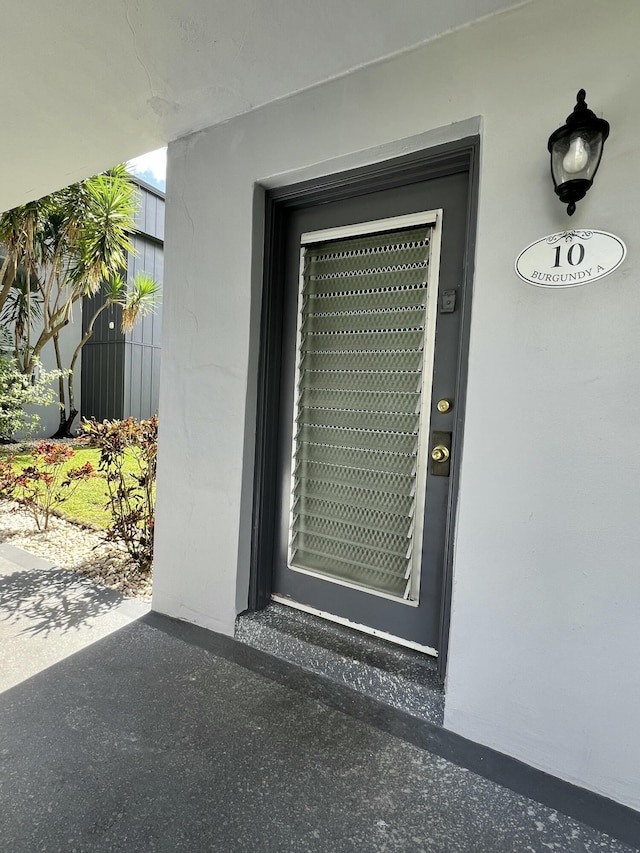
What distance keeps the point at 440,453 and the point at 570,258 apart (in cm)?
84

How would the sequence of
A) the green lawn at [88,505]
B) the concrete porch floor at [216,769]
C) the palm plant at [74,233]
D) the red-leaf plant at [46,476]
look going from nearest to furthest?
1. the concrete porch floor at [216,769]
2. the red-leaf plant at [46,476]
3. the green lawn at [88,505]
4. the palm plant at [74,233]

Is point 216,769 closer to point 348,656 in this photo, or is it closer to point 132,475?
point 348,656

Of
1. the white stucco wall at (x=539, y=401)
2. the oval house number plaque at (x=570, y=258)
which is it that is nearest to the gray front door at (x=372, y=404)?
the white stucco wall at (x=539, y=401)

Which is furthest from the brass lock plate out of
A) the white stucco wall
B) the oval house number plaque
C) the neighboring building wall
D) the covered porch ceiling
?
the neighboring building wall

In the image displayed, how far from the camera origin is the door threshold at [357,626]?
76.9 inches

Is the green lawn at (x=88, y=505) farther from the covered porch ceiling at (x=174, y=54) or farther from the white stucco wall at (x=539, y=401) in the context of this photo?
the white stucco wall at (x=539, y=401)

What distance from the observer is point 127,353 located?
9.84m

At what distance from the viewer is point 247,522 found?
2.26 meters

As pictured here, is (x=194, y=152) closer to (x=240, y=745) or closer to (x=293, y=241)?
(x=293, y=241)

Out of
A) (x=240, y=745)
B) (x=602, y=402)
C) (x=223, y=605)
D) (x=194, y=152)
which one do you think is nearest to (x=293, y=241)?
(x=194, y=152)

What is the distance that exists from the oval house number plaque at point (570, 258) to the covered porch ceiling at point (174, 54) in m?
0.84

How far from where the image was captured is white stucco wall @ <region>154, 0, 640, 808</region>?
1381 millimetres

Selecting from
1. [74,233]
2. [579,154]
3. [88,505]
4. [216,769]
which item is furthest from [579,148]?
[74,233]

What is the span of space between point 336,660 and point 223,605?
25.7 inches
